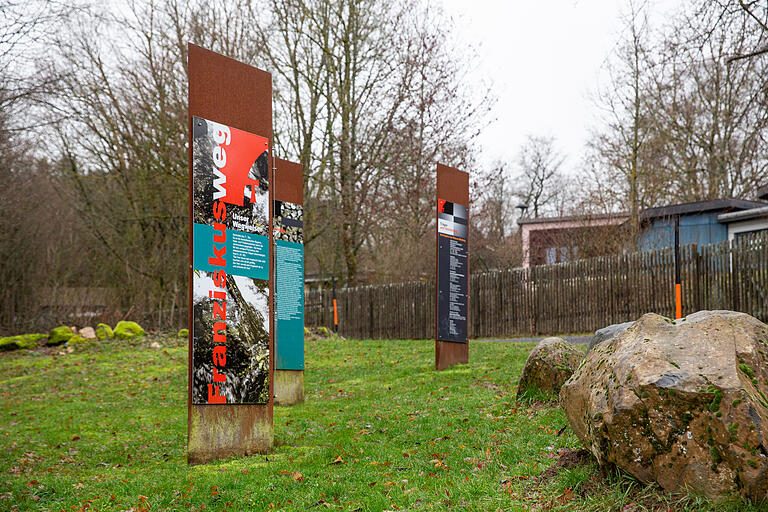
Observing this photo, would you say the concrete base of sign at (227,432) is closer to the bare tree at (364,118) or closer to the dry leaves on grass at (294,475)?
the dry leaves on grass at (294,475)

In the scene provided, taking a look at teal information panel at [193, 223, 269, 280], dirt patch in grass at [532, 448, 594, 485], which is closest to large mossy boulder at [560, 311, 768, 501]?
dirt patch in grass at [532, 448, 594, 485]

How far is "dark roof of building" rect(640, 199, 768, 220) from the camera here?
2369 centimetres

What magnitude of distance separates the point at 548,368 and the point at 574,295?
10.3 metres

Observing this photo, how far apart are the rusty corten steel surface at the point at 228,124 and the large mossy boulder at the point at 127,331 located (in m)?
14.9

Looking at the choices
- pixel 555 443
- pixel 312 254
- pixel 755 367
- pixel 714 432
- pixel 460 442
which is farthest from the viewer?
pixel 312 254

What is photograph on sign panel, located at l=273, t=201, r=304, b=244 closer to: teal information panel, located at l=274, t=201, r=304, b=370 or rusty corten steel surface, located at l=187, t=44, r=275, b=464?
teal information panel, located at l=274, t=201, r=304, b=370

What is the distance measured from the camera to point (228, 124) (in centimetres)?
769

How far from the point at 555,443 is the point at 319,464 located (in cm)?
240

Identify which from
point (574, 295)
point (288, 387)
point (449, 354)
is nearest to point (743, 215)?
point (574, 295)

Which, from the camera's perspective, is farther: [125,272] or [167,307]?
[125,272]

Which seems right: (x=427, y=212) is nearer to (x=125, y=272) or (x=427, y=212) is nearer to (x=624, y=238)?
(x=624, y=238)

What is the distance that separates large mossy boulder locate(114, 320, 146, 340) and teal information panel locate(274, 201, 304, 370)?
458 inches

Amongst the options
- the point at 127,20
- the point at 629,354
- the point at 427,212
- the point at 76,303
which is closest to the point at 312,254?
the point at 427,212

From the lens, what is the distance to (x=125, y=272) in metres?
27.3
